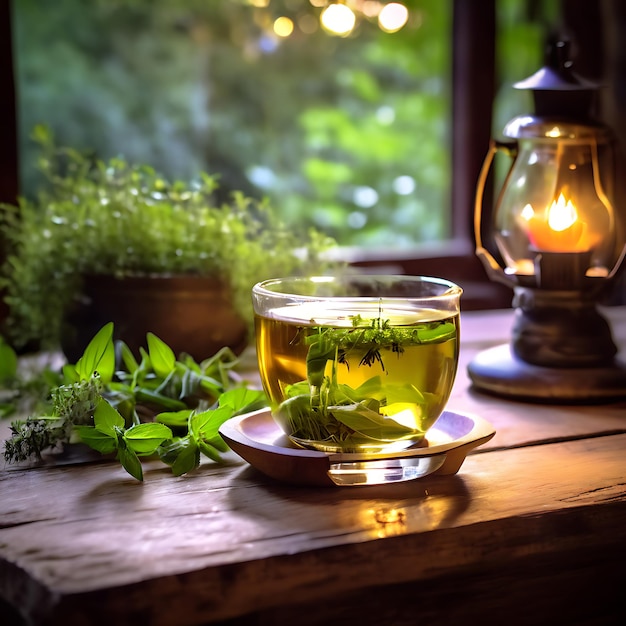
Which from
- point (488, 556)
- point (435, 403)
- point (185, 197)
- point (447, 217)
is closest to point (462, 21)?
point (447, 217)

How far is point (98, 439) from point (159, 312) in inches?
15.2

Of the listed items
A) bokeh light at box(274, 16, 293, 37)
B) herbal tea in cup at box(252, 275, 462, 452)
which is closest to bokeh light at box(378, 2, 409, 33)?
bokeh light at box(274, 16, 293, 37)

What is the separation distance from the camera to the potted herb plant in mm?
1186

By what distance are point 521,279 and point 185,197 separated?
0.47 meters

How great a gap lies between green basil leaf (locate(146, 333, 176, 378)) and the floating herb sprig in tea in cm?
27

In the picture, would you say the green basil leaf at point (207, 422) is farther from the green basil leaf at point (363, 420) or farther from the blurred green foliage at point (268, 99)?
the blurred green foliage at point (268, 99)

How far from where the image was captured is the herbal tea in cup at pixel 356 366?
2.51 ft

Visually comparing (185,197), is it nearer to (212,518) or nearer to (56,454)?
(56,454)

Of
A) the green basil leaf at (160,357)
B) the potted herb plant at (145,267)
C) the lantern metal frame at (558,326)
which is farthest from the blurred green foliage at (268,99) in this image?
the lantern metal frame at (558,326)

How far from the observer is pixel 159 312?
1183 mm

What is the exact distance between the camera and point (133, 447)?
0.82 m

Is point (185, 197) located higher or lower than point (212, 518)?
higher

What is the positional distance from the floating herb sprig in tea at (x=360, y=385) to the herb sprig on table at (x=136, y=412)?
0.38ft

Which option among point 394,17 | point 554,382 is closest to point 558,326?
point 554,382
